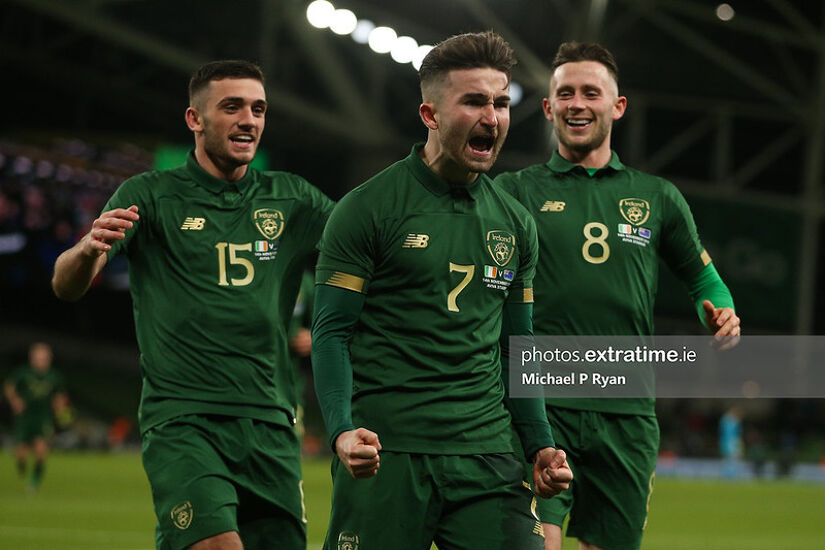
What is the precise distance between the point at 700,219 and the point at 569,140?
Result: 19742 millimetres

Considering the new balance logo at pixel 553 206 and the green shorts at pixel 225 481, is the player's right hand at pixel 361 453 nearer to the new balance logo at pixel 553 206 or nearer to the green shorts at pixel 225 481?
the green shorts at pixel 225 481

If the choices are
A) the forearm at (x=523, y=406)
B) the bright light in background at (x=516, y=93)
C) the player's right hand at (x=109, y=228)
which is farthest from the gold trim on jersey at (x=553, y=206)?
the bright light in background at (x=516, y=93)

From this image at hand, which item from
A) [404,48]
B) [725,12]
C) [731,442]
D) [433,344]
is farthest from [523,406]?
[731,442]

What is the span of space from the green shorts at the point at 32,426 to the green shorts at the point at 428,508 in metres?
16.2

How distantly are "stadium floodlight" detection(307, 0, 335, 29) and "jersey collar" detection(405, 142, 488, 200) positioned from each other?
63.4ft

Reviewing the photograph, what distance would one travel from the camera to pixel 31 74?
31.5 metres

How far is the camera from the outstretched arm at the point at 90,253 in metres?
5.11

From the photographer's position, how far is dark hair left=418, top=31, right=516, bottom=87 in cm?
446

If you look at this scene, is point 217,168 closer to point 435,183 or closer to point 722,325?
point 435,183

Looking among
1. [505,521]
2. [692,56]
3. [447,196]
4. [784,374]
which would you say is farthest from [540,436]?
[784,374]

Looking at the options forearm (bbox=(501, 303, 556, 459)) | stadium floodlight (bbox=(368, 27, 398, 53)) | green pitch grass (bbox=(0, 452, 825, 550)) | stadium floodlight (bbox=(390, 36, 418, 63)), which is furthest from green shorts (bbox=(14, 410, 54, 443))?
forearm (bbox=(501, 303, 556, 459))

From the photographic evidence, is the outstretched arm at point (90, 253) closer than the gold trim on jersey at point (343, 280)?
No

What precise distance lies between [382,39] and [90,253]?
2051 centimetres

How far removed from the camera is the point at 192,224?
19.1 feet
